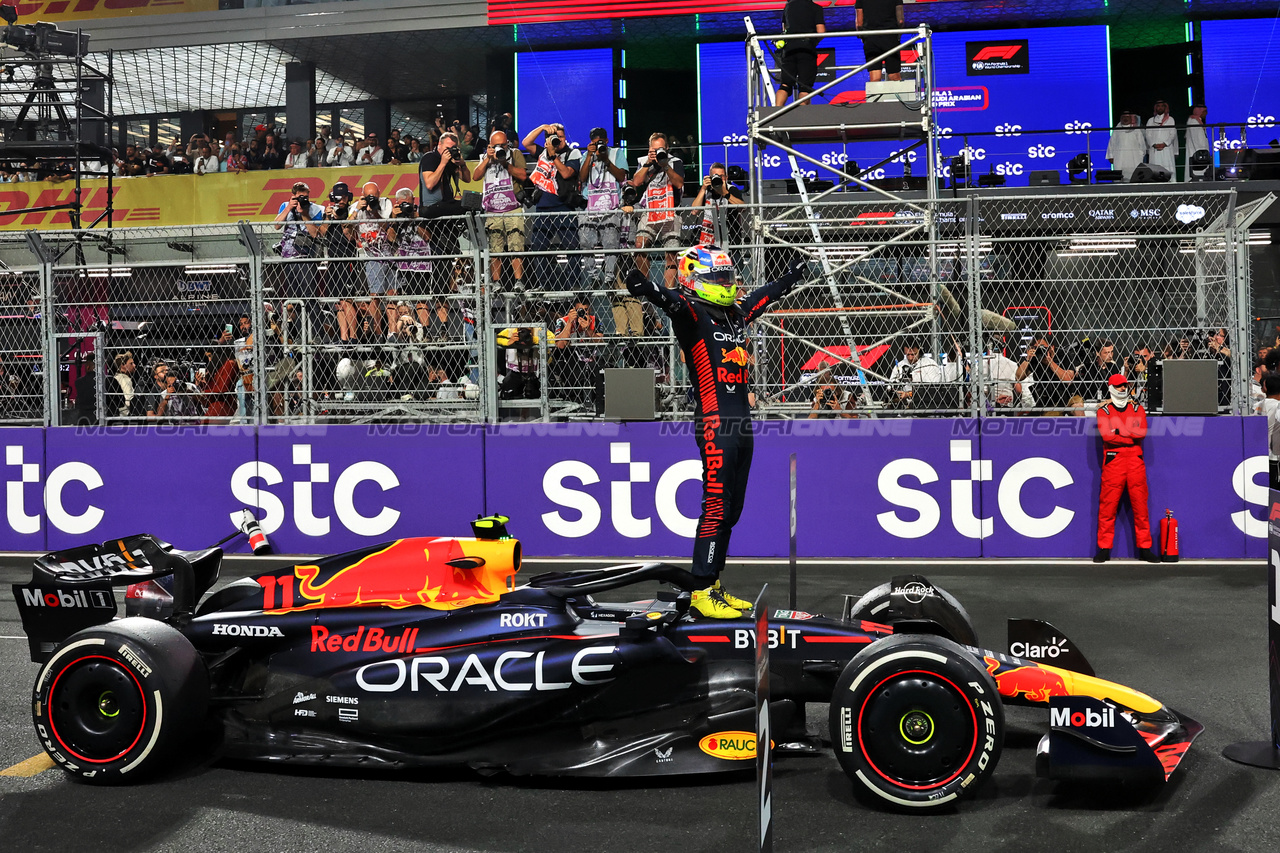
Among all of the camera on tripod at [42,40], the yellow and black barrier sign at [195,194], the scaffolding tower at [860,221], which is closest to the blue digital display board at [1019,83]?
the yellow and black barrier sign at [195,194]

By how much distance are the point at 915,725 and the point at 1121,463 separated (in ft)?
20.7

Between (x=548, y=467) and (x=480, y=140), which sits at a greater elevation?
(x=480, y=140)

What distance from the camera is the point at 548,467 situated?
1003cm

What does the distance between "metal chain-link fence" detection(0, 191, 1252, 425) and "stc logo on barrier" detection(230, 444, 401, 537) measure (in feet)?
1.57

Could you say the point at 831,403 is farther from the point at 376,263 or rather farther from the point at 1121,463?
the point at 376,263

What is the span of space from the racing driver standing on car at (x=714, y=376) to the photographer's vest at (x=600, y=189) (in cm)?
610

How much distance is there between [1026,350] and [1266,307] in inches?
446

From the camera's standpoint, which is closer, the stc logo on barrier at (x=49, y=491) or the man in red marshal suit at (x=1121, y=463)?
the man in red marshal suit at (x=1121, y=463)

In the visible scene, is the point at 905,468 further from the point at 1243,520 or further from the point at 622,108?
the point at 622,108

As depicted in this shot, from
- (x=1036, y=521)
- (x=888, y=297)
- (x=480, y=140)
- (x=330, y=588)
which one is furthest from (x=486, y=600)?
(x=480, y=140)

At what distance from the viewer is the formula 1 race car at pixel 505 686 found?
3.95 meters

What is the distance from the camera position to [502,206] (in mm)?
11734

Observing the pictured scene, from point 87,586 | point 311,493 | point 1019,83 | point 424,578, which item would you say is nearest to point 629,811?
point 424,578

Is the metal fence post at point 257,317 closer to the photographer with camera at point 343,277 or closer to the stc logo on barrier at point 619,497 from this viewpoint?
the photographer with camera at point 343,277
